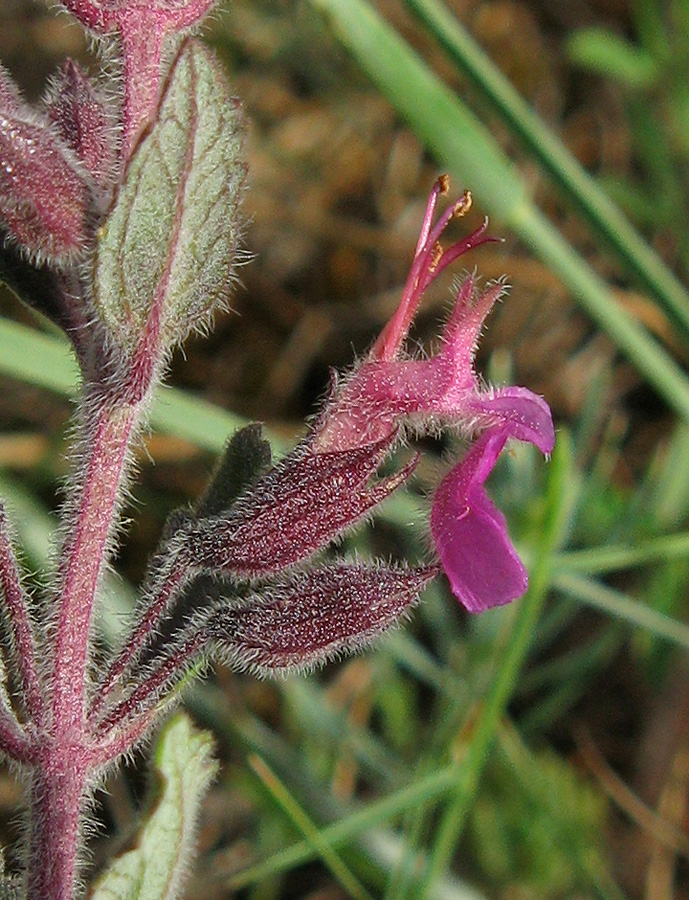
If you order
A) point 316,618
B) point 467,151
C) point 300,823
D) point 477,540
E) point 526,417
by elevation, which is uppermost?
point 467,151

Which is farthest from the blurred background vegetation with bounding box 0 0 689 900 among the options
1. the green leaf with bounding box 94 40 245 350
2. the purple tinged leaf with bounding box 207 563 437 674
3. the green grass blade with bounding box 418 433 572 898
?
the green leaf with bounding box 94 40 245 350

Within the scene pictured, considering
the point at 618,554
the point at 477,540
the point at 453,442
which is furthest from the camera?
the point at 453,442

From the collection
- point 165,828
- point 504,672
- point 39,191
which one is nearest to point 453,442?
point 504,672

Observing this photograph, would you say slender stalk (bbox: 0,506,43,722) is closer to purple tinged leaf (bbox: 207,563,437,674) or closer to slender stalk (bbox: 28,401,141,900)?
slender stalk (bbox: 28,401,141,900)

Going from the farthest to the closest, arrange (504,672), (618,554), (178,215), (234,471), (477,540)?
(618,554), (504,672), (234,471), (477,540), (178,215)

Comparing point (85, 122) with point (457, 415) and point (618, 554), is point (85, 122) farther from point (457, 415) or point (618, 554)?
point (618, 554)

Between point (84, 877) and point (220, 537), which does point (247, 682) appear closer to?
point (84, 877)

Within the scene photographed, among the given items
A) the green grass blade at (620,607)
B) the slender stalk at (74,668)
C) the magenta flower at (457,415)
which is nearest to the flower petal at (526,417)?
the magenta flower at (457,415)
